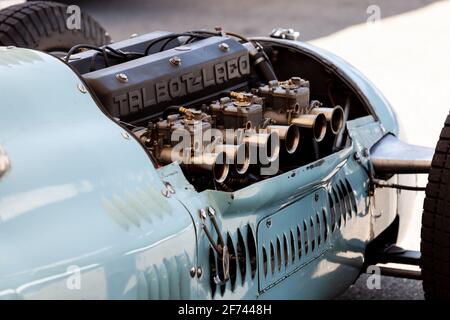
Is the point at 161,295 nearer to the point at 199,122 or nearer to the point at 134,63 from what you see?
the point at 199,122

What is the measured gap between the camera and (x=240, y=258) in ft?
9.67

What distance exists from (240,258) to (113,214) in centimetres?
57

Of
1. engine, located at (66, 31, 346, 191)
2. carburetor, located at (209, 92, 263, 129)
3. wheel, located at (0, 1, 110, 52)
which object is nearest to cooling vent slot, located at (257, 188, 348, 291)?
engine, located at (66, 31, 346, 191)

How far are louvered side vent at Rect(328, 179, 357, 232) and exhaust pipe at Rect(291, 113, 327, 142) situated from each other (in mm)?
200

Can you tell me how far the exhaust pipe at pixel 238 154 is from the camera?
2934 mm

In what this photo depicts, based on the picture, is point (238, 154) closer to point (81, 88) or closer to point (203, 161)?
point (203, 161)

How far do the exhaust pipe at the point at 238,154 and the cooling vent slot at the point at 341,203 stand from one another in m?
0.51

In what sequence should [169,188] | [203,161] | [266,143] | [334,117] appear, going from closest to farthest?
[169,188], [203,161], [266,143], [334,117]

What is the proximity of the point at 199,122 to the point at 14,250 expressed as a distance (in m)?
0.90

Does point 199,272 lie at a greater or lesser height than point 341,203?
greater

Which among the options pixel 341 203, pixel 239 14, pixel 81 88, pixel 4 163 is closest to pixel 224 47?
pixel 341 203

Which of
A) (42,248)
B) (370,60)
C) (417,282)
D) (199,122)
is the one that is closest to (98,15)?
(370,60)

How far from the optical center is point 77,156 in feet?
8.36

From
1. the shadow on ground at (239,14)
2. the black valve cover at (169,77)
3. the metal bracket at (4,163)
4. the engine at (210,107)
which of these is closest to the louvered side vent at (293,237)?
the engine at (210,107)
